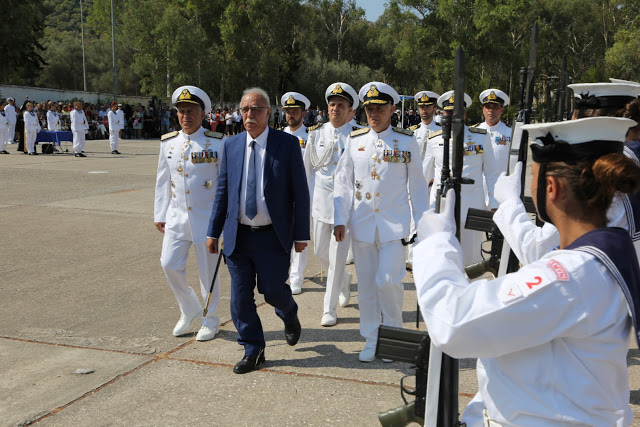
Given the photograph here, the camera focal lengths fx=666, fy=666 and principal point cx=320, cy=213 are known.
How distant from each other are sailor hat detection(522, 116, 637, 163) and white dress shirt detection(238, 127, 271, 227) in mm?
3160

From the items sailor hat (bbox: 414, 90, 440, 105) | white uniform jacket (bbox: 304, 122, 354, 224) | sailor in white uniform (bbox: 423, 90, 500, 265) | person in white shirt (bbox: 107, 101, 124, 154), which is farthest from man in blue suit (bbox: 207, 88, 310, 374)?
person in white shirt (bbox: 107, 101, 124, 154)

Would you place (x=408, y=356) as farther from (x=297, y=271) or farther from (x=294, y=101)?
(x=294, y=101)

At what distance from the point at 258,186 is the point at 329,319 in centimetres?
162

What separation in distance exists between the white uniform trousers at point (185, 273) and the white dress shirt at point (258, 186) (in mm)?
955

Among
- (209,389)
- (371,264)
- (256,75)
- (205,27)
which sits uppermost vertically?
(205,27)

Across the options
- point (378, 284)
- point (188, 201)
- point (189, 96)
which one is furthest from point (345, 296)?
point (189, 96)

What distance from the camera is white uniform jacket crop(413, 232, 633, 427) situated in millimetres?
1705

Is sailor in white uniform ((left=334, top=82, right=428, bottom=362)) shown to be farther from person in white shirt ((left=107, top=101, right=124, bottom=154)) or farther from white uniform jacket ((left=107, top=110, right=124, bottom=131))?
white uniform jacket ((left=107, top=110, right=124, bottom=131))

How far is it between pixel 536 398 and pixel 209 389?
3.02m

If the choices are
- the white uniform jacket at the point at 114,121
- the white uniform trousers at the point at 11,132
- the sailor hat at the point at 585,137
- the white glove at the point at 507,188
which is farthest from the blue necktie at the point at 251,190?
the white uniform trousers at the point at 11,132

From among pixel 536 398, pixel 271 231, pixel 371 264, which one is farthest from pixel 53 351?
pixel 536 398

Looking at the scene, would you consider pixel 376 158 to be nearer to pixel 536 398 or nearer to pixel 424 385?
pixel 424 385

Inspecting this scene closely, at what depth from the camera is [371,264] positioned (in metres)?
5.43

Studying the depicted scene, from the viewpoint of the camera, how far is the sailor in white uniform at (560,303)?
171 cm
